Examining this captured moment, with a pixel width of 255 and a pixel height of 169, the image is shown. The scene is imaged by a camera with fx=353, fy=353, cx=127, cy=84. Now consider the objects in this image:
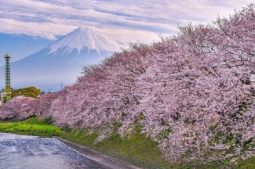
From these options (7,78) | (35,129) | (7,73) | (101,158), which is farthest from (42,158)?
(7,73)

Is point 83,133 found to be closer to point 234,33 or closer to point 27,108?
point 234,33

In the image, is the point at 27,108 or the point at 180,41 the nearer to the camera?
the point at 180,41

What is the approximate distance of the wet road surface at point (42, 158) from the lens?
2866 centimetres

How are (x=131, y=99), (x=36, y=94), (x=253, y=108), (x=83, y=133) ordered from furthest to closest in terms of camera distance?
1. (x=36, y=94)
2. (x=83, y=133)
3. (x=131, y=99)
4. (x=253, y=108)

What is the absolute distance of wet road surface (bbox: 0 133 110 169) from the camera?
94.0 feet

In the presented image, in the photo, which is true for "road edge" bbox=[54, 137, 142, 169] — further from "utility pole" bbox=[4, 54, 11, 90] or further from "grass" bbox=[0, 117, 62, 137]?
"utility pole" bbox=[4, 54, 11, 90]

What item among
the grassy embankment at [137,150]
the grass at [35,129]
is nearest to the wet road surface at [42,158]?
the grassy embankment at [137,150]

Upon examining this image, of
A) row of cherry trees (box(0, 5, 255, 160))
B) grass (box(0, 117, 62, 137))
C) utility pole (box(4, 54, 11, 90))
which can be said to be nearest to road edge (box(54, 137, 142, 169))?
row of cherry trees (box(0, 5, 255, 160))

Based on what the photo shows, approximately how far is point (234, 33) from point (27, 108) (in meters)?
69.8

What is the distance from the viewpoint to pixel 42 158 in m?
32.7

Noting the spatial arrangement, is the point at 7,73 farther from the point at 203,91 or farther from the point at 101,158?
the point at 203,91

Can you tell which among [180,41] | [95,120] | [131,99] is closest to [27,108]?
[95,120]

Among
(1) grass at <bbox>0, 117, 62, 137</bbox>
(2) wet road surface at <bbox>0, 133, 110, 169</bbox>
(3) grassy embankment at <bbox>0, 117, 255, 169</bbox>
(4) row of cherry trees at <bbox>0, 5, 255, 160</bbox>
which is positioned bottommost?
(1) grass at <bbox>0, 117, 62, 137</bbox>

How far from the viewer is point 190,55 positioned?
795 inches
